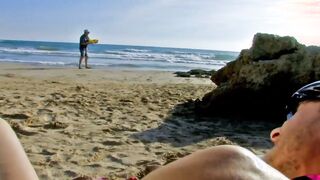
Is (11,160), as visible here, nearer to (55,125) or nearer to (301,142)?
(301,142)

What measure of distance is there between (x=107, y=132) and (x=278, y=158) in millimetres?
3952

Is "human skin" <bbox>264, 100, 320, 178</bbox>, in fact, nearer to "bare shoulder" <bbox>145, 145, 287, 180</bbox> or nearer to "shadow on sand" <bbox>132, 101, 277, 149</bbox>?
"bare shoulder" <bbox>145, 145, 287, 180</bbox>

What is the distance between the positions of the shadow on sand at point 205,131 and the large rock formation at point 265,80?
271 millimetres

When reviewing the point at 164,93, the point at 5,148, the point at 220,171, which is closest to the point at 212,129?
the point at 164,93

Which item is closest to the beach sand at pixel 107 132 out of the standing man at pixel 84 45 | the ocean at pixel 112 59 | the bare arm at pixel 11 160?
the bare arm at pixel 11 160

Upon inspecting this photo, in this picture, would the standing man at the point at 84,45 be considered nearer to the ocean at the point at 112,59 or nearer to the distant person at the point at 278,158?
the ocean at the point at 112,59

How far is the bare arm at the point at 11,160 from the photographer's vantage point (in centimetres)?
141

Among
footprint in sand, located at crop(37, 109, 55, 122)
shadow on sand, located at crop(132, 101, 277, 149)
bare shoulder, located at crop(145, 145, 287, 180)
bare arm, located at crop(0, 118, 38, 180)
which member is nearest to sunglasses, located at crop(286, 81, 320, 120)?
bare shoulder, located at crop(145, 145, 287, 180)

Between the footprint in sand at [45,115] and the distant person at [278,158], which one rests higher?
the distant person at [278,158]

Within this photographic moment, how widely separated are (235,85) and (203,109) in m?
0.56

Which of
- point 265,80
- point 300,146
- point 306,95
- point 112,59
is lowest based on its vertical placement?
point 112,59

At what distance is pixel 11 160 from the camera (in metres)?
1.48

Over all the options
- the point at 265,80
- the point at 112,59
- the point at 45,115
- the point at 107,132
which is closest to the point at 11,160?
the point at 107,132

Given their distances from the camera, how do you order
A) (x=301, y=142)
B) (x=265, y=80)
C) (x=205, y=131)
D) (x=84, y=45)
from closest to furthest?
(x=301, y=142), (x=205, y=131), (x=265, y=80), (x=84, y=45)
